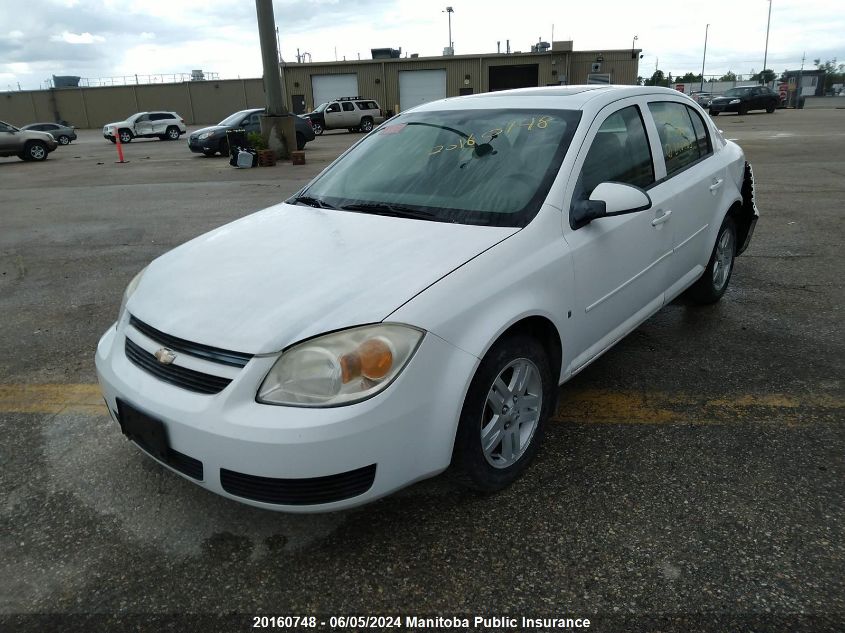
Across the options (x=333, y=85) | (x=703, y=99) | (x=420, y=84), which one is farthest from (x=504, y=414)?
(x=703, y=99)

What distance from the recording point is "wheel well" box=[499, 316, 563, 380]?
255cm

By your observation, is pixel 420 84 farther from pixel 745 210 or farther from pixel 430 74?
pixel 745 210

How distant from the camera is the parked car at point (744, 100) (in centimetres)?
3391

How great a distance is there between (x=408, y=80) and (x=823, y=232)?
137 ft

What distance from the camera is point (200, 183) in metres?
13.7

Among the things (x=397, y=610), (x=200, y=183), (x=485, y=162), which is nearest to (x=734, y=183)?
(x=485, y=162)

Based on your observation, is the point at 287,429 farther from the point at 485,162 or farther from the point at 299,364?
the point at 485,162

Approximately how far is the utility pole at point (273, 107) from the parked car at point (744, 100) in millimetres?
25973

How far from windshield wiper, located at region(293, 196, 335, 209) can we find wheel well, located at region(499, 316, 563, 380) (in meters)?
1.24

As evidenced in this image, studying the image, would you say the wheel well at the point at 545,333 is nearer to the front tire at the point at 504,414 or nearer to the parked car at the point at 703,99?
the front tire at the point at 504,414

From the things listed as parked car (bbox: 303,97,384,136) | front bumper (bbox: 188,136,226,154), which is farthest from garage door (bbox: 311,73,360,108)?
front bumper (bbox: 188,136,226,154)

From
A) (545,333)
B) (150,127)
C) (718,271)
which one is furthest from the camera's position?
(150,127)

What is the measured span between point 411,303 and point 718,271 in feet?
10.8

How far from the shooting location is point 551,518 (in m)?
2.46
